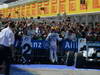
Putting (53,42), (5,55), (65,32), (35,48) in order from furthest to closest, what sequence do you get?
(65,32)
(35,48)
(53,42)
(5,55)

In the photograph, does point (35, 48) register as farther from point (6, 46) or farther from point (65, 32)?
point (6, 46)

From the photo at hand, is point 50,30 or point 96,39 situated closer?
point 96,39

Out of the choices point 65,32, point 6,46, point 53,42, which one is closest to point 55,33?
point 53,42

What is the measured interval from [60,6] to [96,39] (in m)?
25.0

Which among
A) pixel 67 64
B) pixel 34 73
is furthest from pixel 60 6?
pixel 34 73

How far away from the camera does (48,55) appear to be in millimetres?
17109

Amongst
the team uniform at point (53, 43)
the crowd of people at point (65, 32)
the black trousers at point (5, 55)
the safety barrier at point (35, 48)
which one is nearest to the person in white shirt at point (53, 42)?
the team uniform at point (53, 43)

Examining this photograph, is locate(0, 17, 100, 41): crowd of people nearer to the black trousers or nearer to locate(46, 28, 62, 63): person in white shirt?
locate(46, 28, 62, 63): person in white shirt

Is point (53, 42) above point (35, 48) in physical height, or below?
above

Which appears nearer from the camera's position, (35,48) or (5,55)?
(5,55)

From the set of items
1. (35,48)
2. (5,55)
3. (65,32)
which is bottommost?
(35,48)

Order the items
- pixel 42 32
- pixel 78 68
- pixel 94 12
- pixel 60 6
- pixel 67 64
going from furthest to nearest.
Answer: pixel 60 6, pixel 94 12, pixel 42 32, pixel 67 64, pixel 78 68

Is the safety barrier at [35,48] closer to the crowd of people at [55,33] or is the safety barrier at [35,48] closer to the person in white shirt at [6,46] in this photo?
the crowd of people at [55,33]

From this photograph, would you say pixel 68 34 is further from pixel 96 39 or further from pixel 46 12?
pixel 46 12
